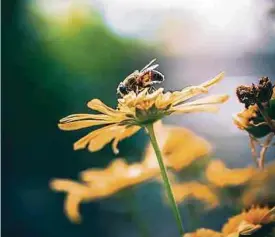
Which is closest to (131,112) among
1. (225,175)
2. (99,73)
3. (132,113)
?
(132,113)

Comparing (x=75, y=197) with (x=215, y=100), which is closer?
(x=215, y=100)

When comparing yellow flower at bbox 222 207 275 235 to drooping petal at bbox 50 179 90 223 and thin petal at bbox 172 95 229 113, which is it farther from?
drooping petal at bbox 50 179 90 223

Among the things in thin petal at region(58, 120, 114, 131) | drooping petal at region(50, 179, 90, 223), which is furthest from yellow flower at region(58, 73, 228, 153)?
drooping petal at region(50, 179, 90, 223)

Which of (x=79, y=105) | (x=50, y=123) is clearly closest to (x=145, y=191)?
(x=79, y=105)

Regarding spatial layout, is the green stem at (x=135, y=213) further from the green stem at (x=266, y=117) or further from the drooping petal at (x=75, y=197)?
the green stem at (x=266, y=117)

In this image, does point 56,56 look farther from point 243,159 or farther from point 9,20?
point 243,159

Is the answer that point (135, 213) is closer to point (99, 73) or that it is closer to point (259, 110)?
point (259, 110)
